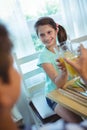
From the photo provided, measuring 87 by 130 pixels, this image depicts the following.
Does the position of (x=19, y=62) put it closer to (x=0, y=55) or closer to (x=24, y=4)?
(x=24, y=4)

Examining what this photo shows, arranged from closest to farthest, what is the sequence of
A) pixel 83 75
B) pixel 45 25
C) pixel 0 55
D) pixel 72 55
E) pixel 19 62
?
pixel 0 55 → pixel 83 75 → pixel 72 55 → pixel 45 25 → pixel 19 62

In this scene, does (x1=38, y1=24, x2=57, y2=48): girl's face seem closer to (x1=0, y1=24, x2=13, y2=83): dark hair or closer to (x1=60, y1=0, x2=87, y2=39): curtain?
(x1=60, y1=0, x2=87, y2=39): curtain

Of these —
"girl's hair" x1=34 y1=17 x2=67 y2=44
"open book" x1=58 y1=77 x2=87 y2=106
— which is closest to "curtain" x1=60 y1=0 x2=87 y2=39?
"girl's hair" x1=34 y1=17 x2=67 y2=44

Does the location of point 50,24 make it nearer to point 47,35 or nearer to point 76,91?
point 47,35

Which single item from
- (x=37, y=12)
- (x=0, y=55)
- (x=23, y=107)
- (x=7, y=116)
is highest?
(x=37, y=12)

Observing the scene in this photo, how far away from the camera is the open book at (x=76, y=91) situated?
3.82ft

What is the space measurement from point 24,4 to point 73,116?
124 centimetres

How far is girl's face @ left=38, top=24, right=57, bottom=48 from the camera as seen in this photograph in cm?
184

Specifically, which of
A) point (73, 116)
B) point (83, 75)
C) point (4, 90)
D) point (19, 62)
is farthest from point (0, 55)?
point (19, 62)

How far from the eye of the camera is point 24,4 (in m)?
2.11

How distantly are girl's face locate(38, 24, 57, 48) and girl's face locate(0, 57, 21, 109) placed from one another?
140cm

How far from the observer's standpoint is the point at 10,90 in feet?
1.40

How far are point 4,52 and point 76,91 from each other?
907mm

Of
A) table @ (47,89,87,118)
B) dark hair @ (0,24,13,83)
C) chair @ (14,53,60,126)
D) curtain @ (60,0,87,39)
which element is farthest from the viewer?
curtain @ (60,0,87,39)
